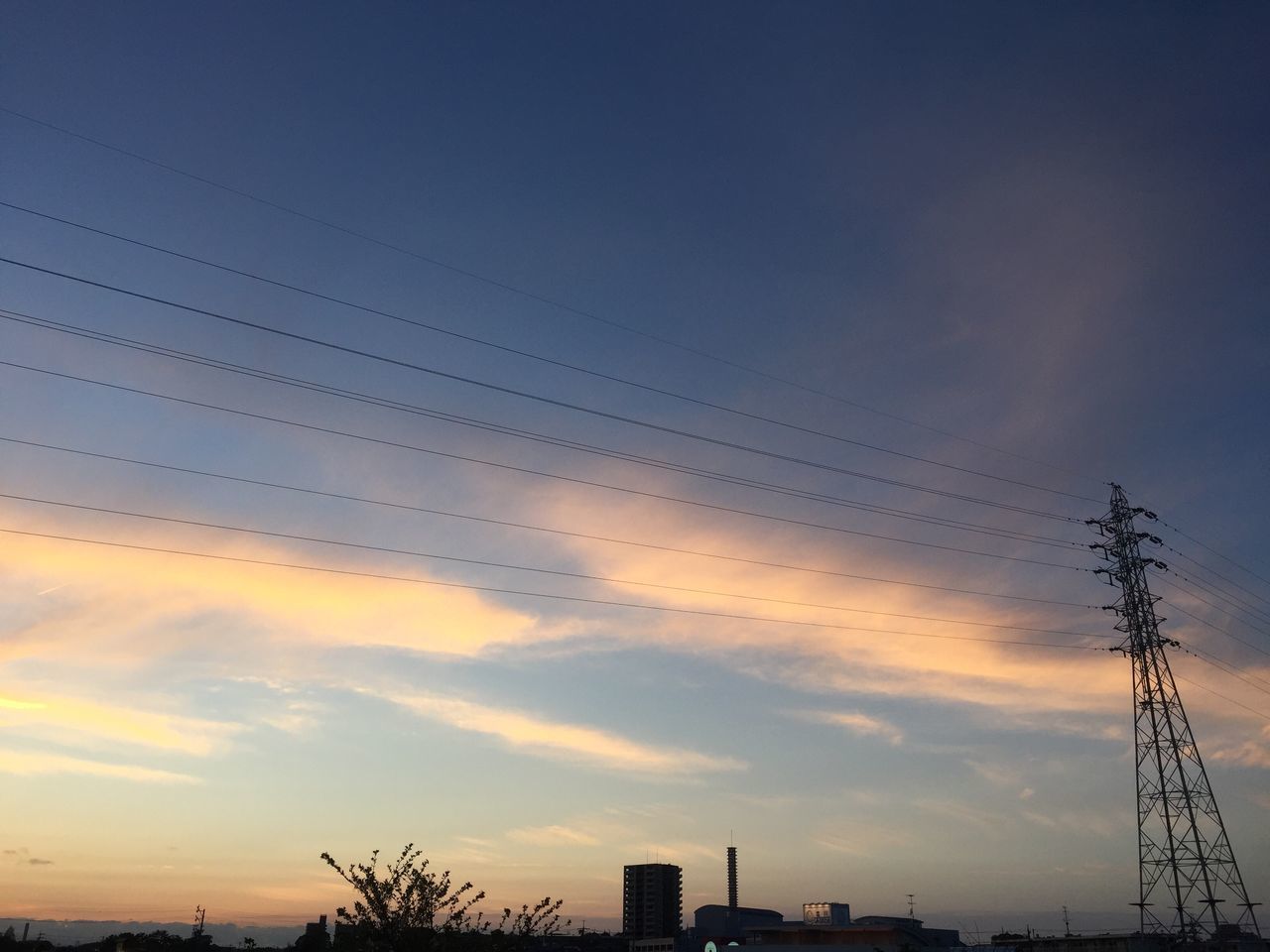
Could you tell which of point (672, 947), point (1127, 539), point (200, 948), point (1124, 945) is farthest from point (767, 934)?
point (200, 948)

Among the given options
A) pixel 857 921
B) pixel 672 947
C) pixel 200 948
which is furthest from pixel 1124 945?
pixel 200 948

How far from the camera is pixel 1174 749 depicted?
3135 inches

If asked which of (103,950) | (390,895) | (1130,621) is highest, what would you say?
(1130,621)

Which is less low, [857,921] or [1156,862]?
[1156,862]

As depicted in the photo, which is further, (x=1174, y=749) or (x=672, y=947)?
(x=672, y=947)

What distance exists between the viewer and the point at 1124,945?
11481cm

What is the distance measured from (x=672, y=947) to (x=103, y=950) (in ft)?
454

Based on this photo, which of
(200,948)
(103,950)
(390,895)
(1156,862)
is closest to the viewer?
(390,895)

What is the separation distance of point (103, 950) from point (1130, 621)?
91718 mm

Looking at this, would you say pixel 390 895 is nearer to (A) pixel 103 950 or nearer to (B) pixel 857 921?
(A) pixel 103 950

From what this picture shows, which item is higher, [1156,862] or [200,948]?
[1156,862]

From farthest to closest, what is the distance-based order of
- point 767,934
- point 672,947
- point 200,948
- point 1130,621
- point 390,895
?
point 672,947, point 200,948, point 767,934, point 1130,621, point 390,895

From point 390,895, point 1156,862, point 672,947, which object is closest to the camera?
point 390,895

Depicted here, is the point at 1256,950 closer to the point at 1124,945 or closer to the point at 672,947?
the point at 1124,945
